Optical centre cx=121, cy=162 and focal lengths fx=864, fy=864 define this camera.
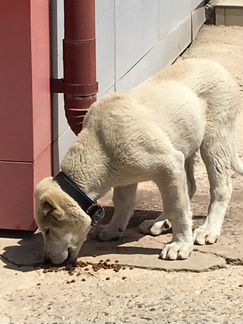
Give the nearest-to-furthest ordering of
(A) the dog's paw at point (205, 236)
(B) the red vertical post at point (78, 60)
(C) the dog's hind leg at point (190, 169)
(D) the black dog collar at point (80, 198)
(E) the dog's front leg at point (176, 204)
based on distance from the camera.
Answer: (D) the black dog collar at point (80, 198) < (E) the dog's front leg at point (176, 204) < (A) the dog's paw at point (205, 236) < (B) the red vertical post at point (78, 60) < (C) the dog's hind leg at point (190, 169)

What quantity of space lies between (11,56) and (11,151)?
25.9 inches

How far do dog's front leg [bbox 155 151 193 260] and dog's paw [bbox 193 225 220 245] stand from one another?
19cm

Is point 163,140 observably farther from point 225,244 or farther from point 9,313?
point 9,313


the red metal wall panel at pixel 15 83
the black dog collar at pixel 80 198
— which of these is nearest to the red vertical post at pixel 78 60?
the red metal wall panel at pixel 15 83

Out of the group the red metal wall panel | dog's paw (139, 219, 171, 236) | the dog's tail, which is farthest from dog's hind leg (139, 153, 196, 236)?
the red metal wall panel

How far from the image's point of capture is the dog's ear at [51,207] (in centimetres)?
521

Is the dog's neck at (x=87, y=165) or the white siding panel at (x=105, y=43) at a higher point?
the white siding panel at (x=105, y=43)

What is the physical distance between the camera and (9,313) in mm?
4898

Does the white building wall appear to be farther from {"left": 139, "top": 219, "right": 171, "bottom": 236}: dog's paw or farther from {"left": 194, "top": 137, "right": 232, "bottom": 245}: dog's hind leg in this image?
{"left": 194, "top": 137, "right": 232, "bottom": 245}: dog's hind leg

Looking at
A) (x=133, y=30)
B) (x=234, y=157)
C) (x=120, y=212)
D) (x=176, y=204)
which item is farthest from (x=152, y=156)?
(x=133, y=30)

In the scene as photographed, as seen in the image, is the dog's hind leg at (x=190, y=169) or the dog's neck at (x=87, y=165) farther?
the dog's hind leg at (x=190, y=169)

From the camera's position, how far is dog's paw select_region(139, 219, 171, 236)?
607 cm

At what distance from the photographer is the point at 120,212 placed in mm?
6035

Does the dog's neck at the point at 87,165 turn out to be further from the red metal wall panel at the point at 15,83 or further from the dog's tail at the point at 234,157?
the dog's tail at the point at 234,157
